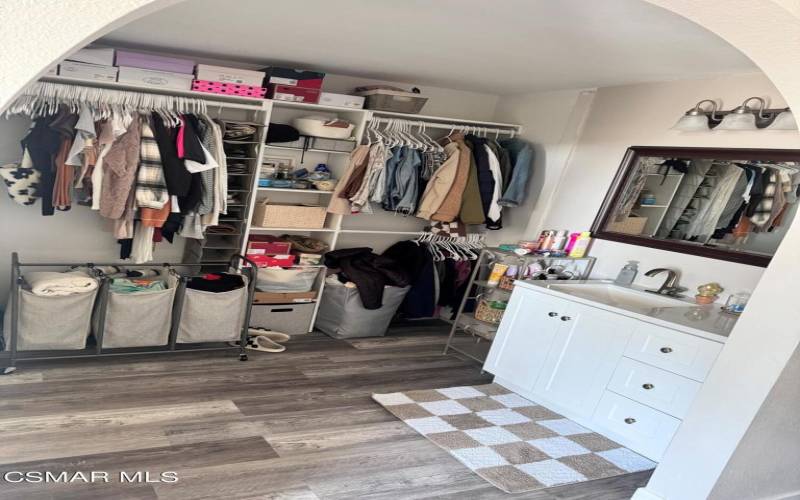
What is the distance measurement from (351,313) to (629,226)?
2002mm

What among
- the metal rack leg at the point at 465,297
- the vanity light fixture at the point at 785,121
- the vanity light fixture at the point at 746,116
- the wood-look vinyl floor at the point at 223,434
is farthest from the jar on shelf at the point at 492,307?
the vanity light fixture at the point at 785,121

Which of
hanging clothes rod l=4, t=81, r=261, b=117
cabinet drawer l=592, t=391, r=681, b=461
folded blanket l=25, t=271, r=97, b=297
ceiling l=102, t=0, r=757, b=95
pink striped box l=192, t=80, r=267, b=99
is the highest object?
ceiling l=102, t=0, r=757, b=95

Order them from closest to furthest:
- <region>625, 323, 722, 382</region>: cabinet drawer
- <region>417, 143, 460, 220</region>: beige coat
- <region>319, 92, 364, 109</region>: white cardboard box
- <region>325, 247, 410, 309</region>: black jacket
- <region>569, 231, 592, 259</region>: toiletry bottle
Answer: <region>625, 323, 722, 382</region>: cabinet drawer, <region>319, 92, 364, 109</region>: white cardboard box, <region>569, 231, 592, 259</region>: toiletry bottle, <region>325, 247, 410, 309</region>: black jacket, <region>417, 143, 460, 220</region>: beige coat

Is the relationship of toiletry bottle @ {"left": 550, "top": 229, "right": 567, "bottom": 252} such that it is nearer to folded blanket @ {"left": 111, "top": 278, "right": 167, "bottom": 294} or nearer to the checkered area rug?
the checkered area rug

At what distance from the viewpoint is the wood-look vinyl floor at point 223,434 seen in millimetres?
2498

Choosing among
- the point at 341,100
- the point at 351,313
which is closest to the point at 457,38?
the point at 341,100

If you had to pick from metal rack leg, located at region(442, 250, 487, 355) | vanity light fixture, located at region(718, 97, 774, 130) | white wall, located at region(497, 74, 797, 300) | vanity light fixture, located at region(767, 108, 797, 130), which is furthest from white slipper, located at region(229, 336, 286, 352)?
vanity light fixture, located at region(767, 108, 797, 130)

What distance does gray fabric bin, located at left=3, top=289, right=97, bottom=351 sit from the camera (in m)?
3.21

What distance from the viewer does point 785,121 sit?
332cm

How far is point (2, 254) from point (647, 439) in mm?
3790

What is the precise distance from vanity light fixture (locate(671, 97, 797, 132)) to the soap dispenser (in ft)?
2.92

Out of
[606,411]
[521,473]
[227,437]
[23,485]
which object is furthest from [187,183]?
[606,411]

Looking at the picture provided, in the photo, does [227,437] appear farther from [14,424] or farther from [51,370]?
[51,370]

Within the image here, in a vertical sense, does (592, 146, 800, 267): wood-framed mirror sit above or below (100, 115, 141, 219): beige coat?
above
